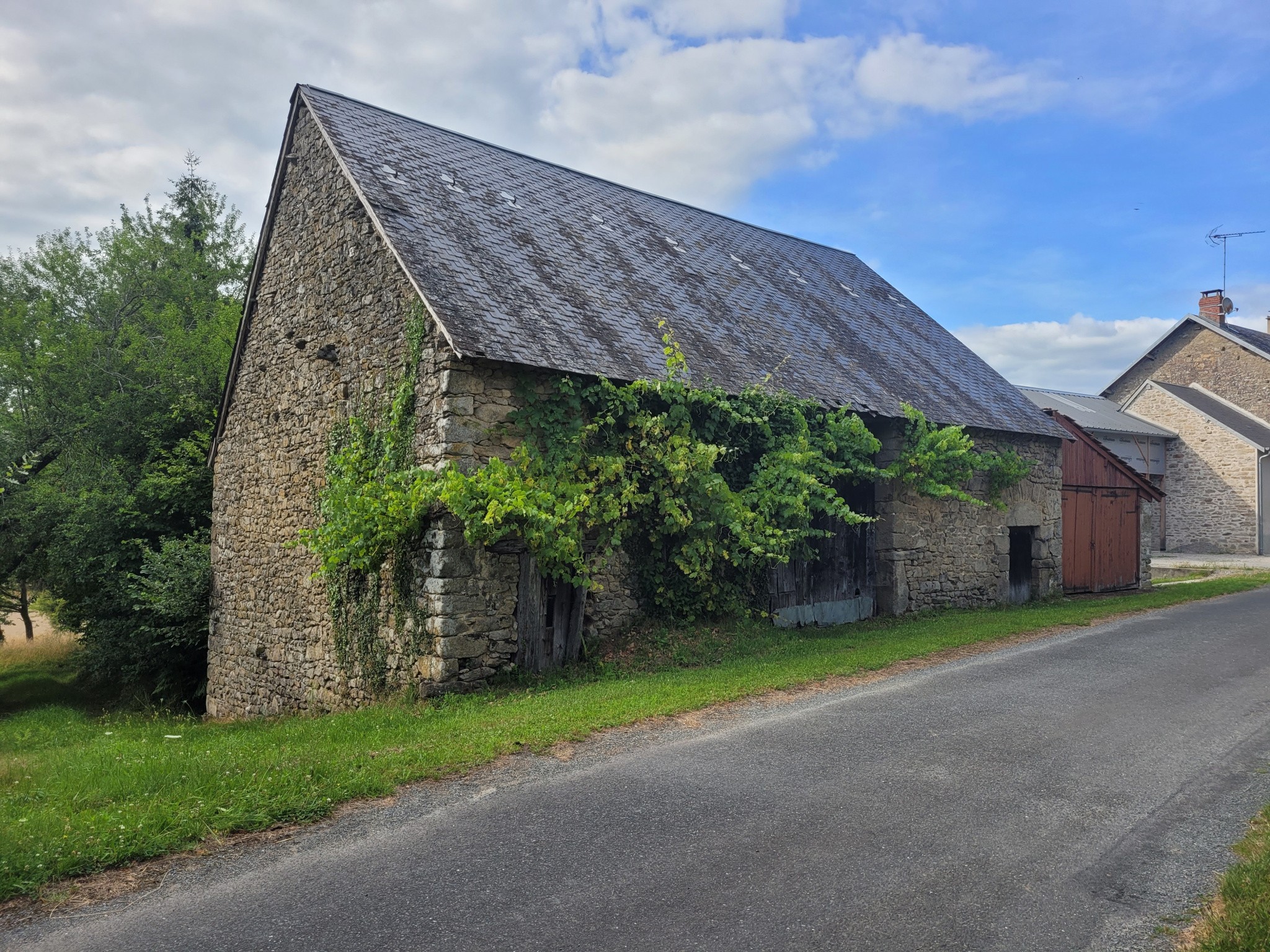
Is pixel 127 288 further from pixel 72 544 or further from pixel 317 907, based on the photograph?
pixel 317 907

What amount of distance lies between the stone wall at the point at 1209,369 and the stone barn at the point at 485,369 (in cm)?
2054

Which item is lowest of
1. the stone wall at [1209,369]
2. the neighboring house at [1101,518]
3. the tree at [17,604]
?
the tree at [17,604]

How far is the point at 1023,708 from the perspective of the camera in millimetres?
7352

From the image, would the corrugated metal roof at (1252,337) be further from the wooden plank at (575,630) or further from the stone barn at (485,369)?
the wooden plank at (575,630)

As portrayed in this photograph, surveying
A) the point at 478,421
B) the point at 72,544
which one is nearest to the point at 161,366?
the point at 72,544

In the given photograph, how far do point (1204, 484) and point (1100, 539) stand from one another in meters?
15.4

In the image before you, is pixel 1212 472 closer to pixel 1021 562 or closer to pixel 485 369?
pixel 1021 562

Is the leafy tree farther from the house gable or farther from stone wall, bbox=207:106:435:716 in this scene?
the house gable

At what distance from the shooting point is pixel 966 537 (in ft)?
49.5

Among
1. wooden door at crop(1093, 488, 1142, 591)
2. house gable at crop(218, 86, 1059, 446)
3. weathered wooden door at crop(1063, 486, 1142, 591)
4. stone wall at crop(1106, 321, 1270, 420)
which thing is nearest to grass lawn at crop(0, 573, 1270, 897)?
house gable at crop(218, 86, 1059, 446)

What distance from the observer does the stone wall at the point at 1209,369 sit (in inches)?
1233

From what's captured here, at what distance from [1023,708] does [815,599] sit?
579 centimetres

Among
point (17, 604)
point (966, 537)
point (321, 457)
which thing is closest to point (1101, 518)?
point (966, 537)

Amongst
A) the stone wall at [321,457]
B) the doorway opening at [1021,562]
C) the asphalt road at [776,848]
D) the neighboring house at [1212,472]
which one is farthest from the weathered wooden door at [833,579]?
the neighboring house at [1212,472]
